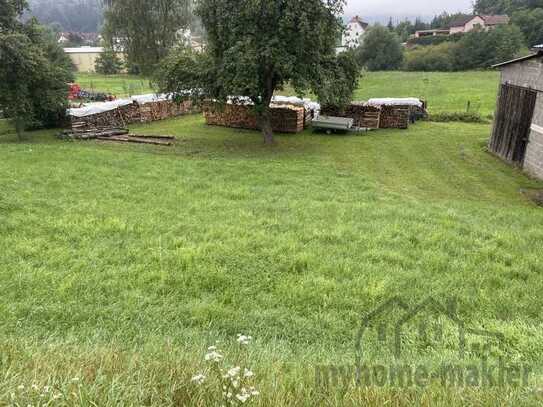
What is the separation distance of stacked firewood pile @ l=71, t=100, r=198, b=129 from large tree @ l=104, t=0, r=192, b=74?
7.98 meters

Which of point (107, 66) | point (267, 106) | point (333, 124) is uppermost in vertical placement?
point (107, 66)

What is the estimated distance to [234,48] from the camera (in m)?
15.0

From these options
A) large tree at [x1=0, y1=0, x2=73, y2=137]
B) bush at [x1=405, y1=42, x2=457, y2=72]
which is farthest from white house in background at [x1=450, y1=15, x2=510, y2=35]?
large tree at [x1=0, y1=0, x2=73, y2=137]

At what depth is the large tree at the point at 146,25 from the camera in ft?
102

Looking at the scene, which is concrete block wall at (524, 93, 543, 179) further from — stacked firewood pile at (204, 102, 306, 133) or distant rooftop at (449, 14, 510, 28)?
distant rooftop at (449, 14, 510, 28)

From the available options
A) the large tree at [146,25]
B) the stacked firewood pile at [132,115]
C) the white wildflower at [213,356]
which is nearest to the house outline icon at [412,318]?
the white wildflower at [213,356]

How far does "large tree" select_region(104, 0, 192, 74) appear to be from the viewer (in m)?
31.1

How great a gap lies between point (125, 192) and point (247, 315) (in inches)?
259

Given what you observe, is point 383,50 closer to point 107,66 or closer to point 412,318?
point 107,66

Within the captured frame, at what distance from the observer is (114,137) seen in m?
19.2

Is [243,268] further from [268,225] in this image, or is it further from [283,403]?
[283,403]

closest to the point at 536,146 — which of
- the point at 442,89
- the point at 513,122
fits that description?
the point at 513,122

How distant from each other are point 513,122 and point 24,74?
20.8 metres

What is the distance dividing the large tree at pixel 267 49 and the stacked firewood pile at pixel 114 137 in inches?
123
